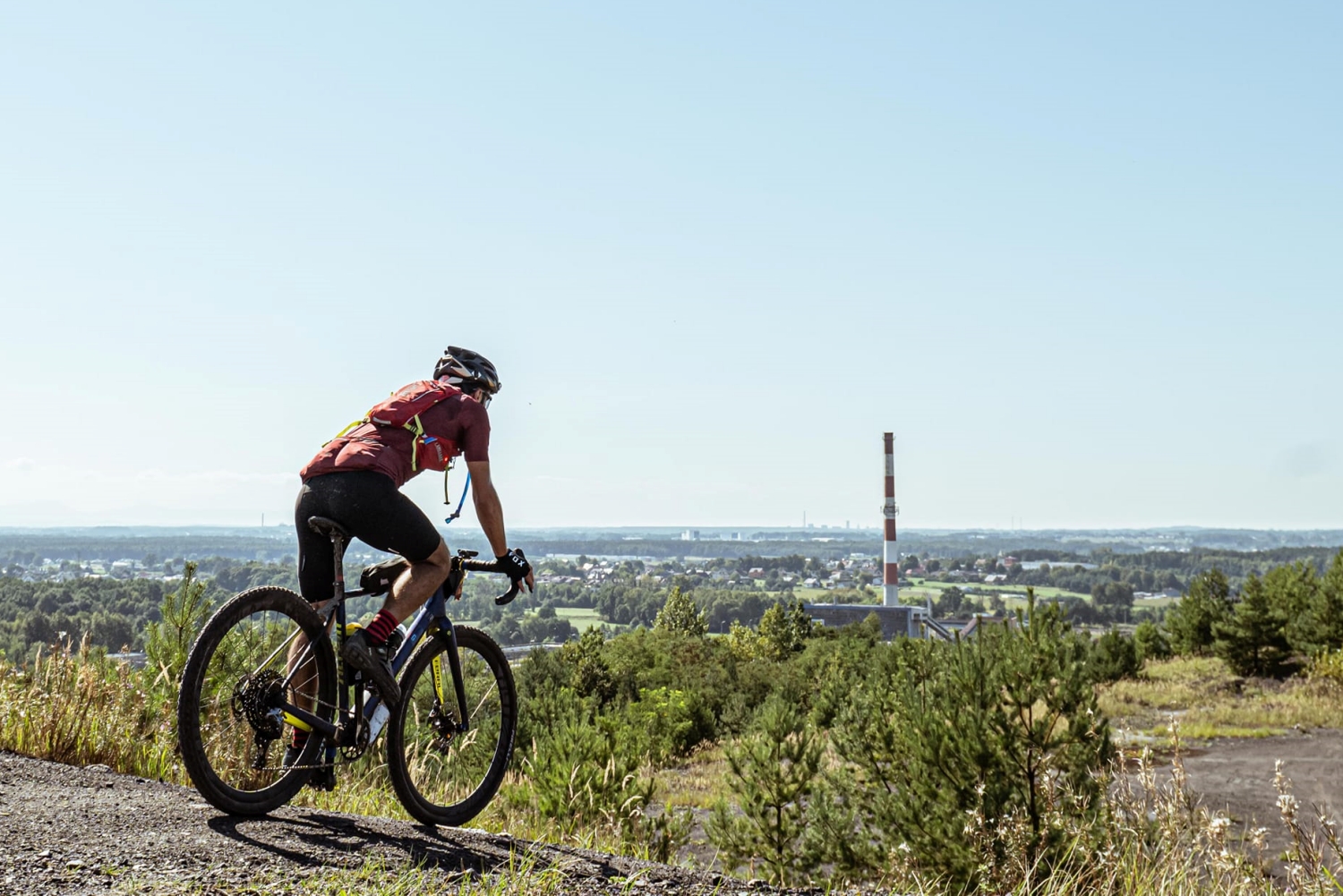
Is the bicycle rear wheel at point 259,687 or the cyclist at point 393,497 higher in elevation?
the cyclist at point 393,497

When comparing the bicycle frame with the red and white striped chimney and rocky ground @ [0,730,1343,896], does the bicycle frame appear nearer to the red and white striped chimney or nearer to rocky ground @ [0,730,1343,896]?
rocky ground @ [0,730,1343,896]

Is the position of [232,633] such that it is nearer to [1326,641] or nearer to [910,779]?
[910,779]

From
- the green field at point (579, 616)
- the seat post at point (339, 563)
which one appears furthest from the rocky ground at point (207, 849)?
the green field at point (579, 616)

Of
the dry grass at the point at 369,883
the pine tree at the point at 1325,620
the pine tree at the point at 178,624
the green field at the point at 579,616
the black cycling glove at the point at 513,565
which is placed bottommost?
A: the green field at the point at 579,616

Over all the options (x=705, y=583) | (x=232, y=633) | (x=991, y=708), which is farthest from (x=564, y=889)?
(x=705, y=583)

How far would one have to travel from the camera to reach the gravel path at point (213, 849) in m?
2.81

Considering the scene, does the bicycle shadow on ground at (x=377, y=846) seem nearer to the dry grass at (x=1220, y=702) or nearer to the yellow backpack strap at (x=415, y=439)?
the yellow backpack strap at (x=415, y=439)

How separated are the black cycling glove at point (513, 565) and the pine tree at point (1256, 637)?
27.1 m

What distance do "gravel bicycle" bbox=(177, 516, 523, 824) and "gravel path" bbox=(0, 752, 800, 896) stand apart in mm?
164

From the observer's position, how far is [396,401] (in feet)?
13.1

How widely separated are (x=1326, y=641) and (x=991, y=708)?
22.4 metres

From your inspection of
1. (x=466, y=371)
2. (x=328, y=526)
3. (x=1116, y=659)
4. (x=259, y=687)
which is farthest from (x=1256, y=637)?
(x=259, y=687)

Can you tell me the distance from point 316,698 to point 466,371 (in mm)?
1363

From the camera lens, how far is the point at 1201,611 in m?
31.6
